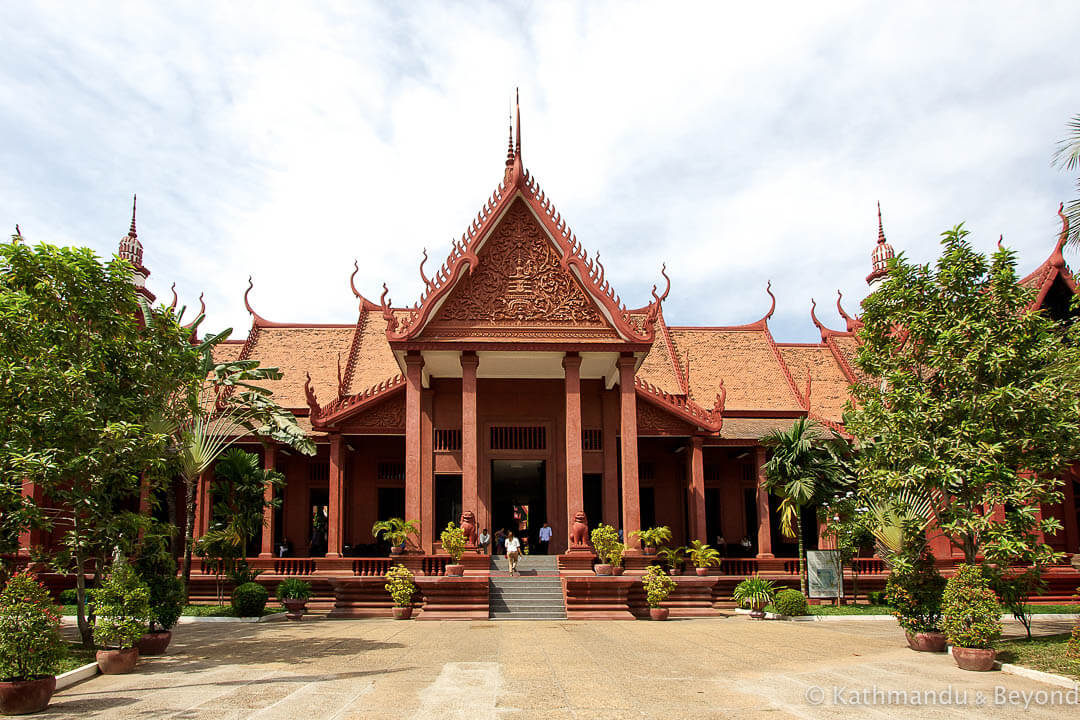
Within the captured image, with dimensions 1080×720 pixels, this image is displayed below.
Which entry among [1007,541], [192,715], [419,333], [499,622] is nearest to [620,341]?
[419,333]

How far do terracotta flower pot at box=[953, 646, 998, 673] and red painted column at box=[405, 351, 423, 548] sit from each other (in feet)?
35.2

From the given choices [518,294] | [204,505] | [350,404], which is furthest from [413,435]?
[204,505]

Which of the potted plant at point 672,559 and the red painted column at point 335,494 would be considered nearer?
the potted plant at point 672,559

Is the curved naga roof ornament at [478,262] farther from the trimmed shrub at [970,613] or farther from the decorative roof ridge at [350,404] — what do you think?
the trimmed shrub at [970,613]

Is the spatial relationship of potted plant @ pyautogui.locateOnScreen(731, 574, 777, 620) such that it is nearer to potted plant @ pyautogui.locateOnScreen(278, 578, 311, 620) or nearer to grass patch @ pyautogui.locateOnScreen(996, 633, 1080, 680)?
grass patch @ pyautogui.locateOnScreen(996, 633, 1080, 680)

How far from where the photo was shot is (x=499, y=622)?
14.9 meters

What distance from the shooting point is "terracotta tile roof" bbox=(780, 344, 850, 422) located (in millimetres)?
24453

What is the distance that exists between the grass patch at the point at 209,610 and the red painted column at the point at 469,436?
4.66 m

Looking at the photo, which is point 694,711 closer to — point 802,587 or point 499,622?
point 499,622

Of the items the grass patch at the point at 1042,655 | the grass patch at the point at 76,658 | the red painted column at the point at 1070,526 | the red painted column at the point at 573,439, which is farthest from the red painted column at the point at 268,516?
the red painted column at the point at 1070,526


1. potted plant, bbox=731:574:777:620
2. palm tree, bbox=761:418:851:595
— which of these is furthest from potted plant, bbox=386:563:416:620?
palm tree, bbox=761:418:851:595

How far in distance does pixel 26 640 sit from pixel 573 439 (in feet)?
38.3

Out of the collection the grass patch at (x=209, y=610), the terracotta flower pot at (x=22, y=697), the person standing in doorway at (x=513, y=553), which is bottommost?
the grass patch at (x=209, y=610)

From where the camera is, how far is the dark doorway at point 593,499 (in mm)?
21906
